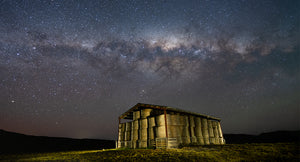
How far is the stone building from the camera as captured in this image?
19737 mm

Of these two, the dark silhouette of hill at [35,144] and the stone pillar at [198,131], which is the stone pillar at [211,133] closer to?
the stone pillar at [198,131]

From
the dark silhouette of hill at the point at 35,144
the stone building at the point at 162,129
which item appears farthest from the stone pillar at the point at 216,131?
the dark silhouette of hill at the point at 35,144

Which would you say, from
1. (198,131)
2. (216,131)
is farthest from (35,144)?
(216,131)

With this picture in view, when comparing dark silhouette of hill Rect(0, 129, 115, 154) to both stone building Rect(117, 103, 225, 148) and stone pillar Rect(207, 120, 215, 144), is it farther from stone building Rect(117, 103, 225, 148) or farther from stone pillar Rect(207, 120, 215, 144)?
stone pillar Rect(207, 120, 215, 144)

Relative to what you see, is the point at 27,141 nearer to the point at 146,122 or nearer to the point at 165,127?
the point at 146,122

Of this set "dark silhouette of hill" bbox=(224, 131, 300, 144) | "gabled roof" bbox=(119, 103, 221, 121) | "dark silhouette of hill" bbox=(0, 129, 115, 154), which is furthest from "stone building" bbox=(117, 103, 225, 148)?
"dark silhouette of hill" bbox=(224, 131, 300, 144)

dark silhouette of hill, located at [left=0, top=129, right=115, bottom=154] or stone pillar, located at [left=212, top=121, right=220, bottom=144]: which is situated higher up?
stone pillar, located at [left=212, top=121, right=220, bottom=144]

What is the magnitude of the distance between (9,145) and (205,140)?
68.2 meters

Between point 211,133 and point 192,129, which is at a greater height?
point 192,129

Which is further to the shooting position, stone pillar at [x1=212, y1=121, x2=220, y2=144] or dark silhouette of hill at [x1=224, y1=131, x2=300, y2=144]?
dark silhouette of hill at [x1=224, y1=131, x2=300, y2=144]

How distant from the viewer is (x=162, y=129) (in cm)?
1978

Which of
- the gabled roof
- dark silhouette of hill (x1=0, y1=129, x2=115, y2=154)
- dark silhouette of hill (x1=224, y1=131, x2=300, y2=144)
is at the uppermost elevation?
the gabled roof

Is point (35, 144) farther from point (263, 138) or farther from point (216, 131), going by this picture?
point (263, 138)

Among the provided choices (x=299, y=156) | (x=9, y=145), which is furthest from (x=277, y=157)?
(x=9, y=145)
